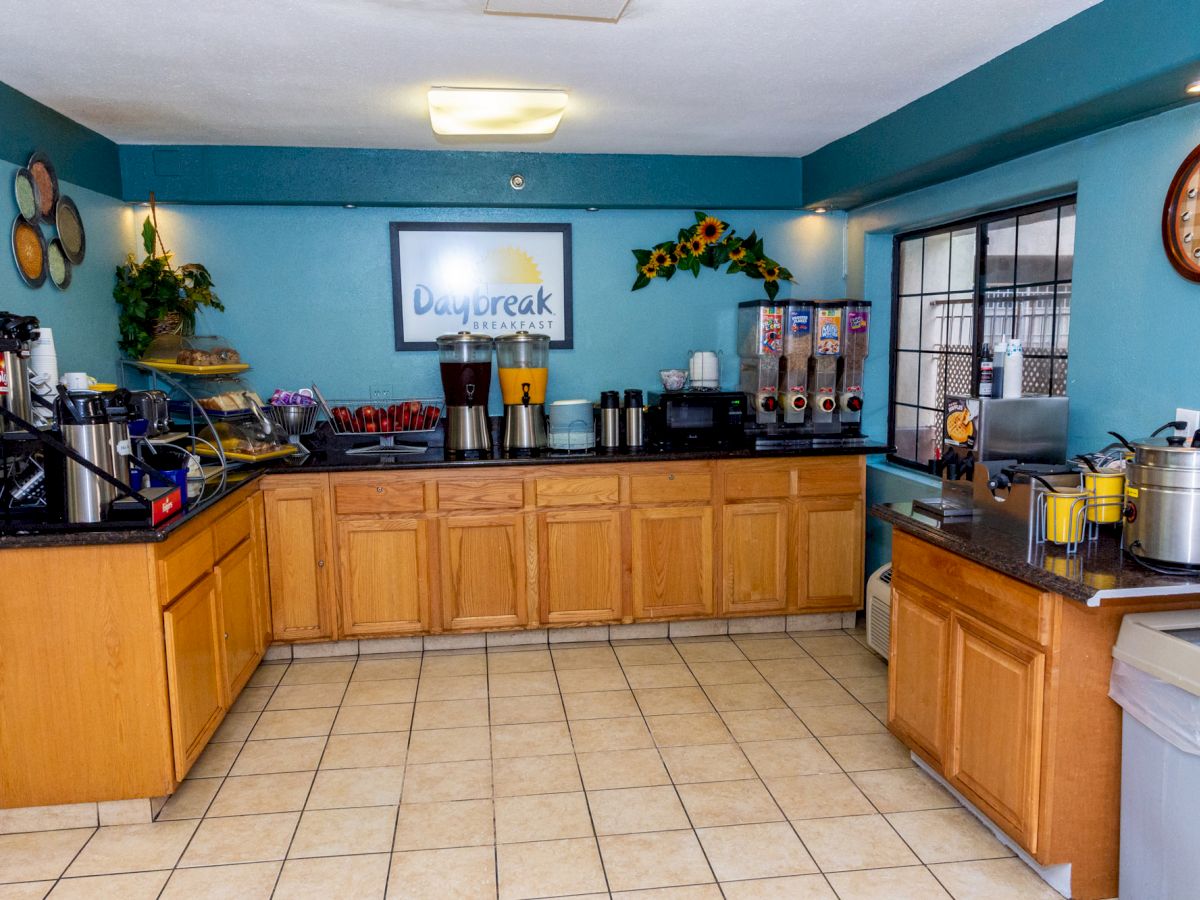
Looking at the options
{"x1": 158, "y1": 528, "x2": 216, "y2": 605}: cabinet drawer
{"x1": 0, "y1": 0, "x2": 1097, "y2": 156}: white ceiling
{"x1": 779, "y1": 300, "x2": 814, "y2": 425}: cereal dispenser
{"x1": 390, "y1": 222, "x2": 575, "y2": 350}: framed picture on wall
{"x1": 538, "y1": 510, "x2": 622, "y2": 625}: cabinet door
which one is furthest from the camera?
{"x1": 390, "y1": 222, "x2": 575, "y2": 350}: framed picture on wall

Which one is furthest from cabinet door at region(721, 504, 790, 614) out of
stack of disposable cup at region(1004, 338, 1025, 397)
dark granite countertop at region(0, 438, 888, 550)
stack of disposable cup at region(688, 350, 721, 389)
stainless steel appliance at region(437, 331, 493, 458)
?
stack of disposable cup at region(1004, 338, 1025, 397)

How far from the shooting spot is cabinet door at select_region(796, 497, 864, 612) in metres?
4.28

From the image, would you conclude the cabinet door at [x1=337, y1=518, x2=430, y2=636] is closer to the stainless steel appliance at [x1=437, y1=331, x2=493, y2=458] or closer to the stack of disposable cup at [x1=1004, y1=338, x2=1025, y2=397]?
the stainless steel appliance at [x1=437, y1=331, x2=493, y2=458]

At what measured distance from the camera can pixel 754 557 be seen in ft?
14.0

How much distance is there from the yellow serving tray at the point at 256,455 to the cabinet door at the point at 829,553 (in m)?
2.40

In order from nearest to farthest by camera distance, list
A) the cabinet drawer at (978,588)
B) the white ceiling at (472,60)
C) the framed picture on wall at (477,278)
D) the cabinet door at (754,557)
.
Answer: the cabinet drawer at (978,588) → the white ceiling at (472,60) → the cabinet door at (754,557) → the framed picture on wall at (477,278)

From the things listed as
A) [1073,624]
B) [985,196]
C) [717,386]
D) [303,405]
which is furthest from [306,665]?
[985,196]

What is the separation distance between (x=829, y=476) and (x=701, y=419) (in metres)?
0.67

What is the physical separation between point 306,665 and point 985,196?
351cm

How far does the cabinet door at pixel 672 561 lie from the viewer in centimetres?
417

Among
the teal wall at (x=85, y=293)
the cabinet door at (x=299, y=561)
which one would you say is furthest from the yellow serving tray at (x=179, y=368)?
the cabinet door at (x=299, y=561)

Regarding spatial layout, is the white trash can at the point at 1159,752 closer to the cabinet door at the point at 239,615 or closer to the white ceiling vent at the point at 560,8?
the white ceiling vent at the point at 560,8

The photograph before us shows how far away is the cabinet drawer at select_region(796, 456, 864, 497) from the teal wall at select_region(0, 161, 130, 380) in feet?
10.5

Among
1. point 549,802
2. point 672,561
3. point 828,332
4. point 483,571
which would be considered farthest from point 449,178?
point 549,802
